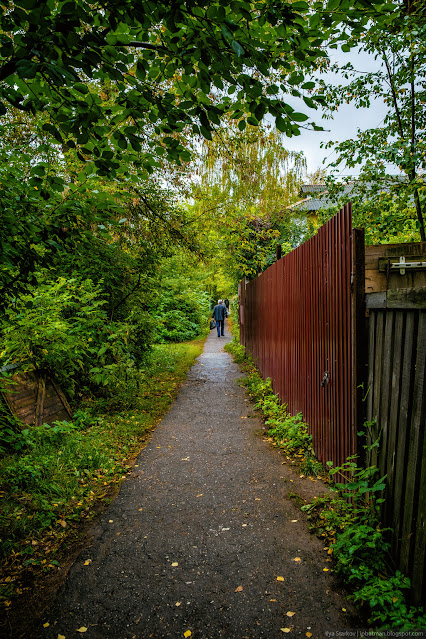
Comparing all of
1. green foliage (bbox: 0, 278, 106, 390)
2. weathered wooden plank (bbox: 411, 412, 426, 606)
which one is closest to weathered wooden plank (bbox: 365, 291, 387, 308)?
weathered wooden plank (bbox: 411, 412, 426, 606)

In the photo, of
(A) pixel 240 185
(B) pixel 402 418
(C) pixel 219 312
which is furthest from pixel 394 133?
(C) pixel 219 312

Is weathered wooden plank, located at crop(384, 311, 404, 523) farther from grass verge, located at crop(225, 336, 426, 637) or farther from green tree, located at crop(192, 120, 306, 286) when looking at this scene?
green tree, located at crop(192, 120, 306, 286)

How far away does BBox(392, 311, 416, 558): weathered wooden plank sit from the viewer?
7.46 ft

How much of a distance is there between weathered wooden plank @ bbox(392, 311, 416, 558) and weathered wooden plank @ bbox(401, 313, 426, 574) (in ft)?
0.19

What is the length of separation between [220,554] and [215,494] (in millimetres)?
946

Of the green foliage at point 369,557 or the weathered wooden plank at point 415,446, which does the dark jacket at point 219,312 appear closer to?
the green foliage at point 369,557

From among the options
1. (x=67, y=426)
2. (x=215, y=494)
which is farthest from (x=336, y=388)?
(x=67, y=426)

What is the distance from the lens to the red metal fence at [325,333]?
308 cm

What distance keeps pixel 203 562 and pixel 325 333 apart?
7.83ft

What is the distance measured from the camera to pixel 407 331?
231 centimetres

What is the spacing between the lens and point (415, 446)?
7.07ft

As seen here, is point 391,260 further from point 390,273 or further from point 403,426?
point 403,426

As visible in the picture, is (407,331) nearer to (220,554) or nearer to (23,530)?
(220,554)

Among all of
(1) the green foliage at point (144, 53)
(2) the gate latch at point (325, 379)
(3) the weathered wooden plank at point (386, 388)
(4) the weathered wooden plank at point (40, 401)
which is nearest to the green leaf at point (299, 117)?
(1) the green foliage at point (144, 53)
